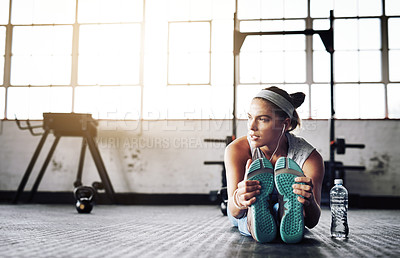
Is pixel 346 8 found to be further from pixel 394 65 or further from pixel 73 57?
pixel 73 57

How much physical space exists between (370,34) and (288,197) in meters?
4.44

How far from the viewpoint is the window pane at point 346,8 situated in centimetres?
542

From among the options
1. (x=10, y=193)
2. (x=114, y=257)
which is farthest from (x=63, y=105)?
(x=114, y=257)

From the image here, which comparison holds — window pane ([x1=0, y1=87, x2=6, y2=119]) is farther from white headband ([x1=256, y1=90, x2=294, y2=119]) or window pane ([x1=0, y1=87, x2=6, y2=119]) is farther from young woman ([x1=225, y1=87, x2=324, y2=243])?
white headband ([x1=256, y1=90, x2=294, y2=119])

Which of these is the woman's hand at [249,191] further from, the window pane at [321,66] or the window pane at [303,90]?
the window pane at [321,66]

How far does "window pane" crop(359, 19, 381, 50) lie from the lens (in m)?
5.35

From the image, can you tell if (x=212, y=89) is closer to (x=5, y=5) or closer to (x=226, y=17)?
(x=226, y=17)

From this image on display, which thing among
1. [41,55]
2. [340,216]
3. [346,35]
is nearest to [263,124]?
[340,216]

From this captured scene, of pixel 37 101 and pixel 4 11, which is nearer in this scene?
pixel 37 101

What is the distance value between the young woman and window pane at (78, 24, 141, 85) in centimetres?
380

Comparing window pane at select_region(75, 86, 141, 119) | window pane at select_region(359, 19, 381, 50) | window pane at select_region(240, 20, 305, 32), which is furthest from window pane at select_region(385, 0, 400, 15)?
window pane at select_region(75, 86, 141, 119)

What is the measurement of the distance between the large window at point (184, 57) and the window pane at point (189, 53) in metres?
0.01

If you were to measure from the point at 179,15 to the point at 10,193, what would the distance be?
318 centimetres

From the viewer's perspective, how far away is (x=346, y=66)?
5.34 metres
